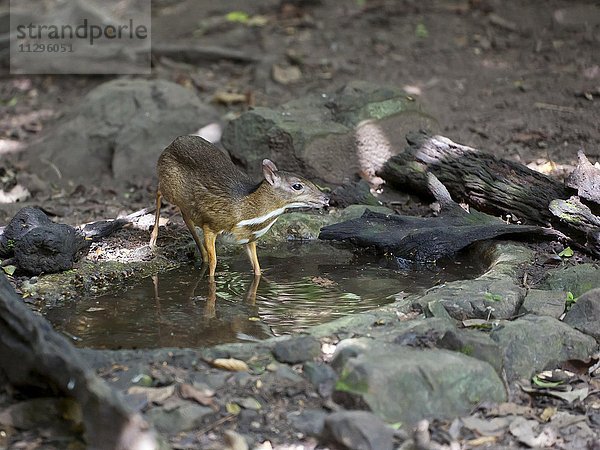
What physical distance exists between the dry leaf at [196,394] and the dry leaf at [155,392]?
60mm

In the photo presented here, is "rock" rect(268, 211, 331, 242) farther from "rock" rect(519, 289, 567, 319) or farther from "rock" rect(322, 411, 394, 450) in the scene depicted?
"rock" rect(322, 411, 394, 450)

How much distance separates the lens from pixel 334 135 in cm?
909

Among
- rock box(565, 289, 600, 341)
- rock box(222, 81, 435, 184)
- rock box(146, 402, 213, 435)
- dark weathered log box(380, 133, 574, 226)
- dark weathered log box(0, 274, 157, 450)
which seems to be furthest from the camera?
rock box(222, 81, 435, 184)

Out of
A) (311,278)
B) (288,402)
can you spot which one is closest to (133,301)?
(311,278)

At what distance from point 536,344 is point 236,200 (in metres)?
2.81

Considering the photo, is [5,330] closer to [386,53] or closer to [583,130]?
[583,130]

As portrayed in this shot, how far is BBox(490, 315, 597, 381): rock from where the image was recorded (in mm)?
5414

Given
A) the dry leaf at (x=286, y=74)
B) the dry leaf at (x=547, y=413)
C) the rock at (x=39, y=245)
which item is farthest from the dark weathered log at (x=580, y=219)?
the dry leaf at (x=286, y=74)

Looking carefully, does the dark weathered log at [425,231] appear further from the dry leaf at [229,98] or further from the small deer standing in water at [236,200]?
the dry leaf at [229,98]

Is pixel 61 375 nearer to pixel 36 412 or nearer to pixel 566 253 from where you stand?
pixel 36 412

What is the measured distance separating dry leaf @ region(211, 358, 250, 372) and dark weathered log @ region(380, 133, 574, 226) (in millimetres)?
3331

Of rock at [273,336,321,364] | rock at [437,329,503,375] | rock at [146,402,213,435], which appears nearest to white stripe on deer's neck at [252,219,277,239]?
rock at [273,336,321,364]

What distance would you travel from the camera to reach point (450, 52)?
1256 cm

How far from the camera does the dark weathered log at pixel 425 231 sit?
7176mm
